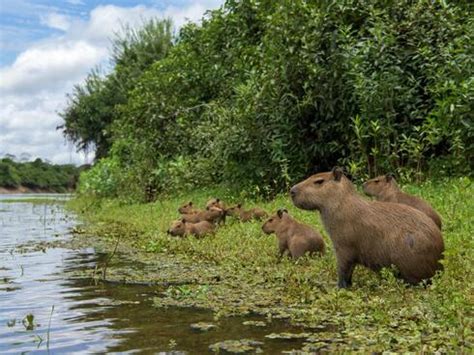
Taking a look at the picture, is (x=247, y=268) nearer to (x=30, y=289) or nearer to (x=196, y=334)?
(x=30, y=289)

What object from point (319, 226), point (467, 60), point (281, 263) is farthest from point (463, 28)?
point (281, 263)

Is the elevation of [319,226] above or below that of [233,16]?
below

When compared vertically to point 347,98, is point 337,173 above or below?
below

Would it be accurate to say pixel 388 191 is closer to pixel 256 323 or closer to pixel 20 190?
pixel 256 323

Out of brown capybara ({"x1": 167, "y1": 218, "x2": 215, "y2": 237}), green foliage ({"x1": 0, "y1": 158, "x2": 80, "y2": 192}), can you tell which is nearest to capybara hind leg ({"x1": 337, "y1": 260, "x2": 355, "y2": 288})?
brown capybara ({"x1": 167, "y1": 218, "x2": 215, "y2": 237})

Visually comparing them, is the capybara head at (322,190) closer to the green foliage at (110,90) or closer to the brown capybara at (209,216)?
the brown capybara at (209,216)

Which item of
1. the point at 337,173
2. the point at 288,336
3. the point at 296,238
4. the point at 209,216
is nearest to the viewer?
the point at 288,336

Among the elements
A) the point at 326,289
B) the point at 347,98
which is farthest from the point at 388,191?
the point at 347,98

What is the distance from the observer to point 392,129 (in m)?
10.8

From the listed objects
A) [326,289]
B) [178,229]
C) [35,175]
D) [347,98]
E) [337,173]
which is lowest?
[326,289]

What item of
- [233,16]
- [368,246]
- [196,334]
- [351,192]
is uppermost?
[233,16]

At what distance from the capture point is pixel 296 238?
271 inches

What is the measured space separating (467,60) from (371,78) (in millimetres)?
1600

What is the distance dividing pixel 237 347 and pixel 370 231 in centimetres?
195
